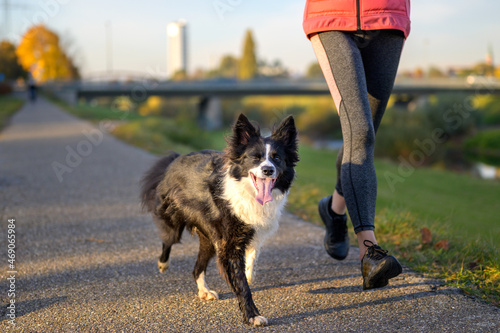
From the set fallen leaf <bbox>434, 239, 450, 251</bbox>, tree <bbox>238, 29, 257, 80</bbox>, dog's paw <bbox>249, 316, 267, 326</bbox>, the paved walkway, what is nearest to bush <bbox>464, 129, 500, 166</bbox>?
fallen leaf <bbox>434, 239, 450, 251</bbox>

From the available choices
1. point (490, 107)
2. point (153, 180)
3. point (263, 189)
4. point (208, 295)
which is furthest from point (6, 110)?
point (490, 107)

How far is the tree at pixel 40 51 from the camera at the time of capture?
47787 millimetres

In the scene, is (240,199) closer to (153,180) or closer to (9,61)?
(153,180)

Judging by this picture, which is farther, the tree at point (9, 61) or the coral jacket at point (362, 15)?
the tree at point (9, 61)

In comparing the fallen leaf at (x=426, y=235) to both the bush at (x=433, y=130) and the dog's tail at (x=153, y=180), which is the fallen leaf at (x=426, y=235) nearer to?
the dog's tail at (x=153, y=180)

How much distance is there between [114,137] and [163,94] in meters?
39.8

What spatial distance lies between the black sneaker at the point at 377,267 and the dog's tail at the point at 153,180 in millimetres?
1769

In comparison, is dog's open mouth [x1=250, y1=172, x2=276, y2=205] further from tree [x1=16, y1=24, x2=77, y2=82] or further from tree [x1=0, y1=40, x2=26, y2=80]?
tree [x1=0, y1=40, x2=26, y2=80]

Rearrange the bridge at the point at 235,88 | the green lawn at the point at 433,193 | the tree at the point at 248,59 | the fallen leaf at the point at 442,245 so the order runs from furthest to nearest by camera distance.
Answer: the tree at the point at 248,59 < the bridge at the point at 235,88 < the green lawn at the point at 433,193 < the fallen leaf at the point at 442,245

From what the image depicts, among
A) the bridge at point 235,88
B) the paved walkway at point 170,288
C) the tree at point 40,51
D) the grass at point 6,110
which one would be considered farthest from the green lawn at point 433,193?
the tree at point 40,51

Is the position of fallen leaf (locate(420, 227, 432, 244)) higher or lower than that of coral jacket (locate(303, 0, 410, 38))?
lower

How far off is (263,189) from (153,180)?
4.22 ft

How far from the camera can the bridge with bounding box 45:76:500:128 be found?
53.9m

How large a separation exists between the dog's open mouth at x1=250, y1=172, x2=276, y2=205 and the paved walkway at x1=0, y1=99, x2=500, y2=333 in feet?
2.30
